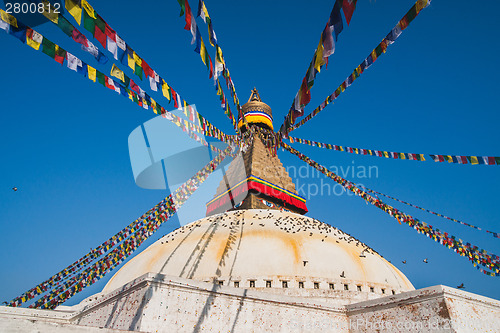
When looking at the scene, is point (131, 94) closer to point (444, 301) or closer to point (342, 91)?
point (342, 91)

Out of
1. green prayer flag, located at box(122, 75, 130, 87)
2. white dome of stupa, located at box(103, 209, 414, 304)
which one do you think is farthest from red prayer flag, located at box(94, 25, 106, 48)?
white dome of stupa, located at box(103, 209, 414, 304)

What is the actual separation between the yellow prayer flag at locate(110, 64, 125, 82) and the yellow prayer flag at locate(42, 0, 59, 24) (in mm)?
1226

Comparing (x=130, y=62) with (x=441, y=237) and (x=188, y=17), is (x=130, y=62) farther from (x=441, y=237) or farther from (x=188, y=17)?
(x=441, y=237)

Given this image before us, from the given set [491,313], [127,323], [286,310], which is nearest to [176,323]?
[127,323]

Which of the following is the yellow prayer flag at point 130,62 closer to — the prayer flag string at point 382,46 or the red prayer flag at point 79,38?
the red prayer flag at point 79,38

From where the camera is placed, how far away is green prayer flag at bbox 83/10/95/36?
174 inches

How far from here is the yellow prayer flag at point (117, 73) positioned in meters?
5.67

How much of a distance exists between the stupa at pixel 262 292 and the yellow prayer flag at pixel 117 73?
3.62 m

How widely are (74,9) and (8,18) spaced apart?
913 millimetres

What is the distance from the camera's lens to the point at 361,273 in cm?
894

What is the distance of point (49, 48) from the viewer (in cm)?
489

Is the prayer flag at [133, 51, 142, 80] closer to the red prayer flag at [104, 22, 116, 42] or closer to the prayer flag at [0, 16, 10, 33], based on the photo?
the red prayer flag at [104, 22, 116, 42]

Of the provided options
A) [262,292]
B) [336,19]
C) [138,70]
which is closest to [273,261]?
[262,292]

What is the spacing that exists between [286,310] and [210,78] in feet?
16.4
